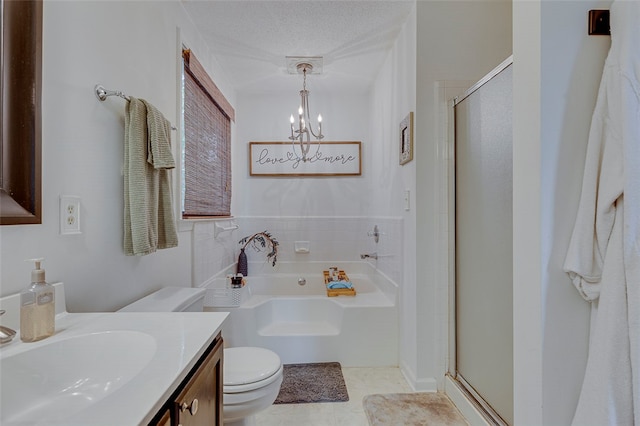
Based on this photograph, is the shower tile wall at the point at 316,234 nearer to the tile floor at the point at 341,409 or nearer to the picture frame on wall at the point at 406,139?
the picture frame on wall at the point at 406,139

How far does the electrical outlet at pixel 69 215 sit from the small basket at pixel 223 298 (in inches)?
50.6

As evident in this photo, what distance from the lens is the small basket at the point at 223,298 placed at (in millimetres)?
2242

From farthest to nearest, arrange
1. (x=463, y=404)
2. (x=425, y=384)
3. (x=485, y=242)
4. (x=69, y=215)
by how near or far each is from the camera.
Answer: (x=425, y=384), (x=463, y=404), (x=485, y=242), (x=69, y=215)

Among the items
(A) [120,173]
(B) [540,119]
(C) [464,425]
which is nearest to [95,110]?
(A) [120,173]

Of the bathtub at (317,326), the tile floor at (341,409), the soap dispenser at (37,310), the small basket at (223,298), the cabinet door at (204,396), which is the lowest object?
the tile floor at (341,409)

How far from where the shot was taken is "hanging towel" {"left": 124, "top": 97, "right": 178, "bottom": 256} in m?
1.26

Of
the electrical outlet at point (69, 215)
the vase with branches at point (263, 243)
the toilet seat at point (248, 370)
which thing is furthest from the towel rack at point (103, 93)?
the vase with branches at point (263, 243)

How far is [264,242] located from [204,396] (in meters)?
2.44

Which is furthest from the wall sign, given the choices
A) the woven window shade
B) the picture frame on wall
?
the picture frame on wall

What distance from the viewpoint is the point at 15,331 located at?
78cm

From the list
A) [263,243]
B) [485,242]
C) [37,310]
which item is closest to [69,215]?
[37,310]

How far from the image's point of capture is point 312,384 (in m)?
2.01

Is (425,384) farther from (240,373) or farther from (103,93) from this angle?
(103,93)

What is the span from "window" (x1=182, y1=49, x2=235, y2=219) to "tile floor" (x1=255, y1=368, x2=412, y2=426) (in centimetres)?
129
